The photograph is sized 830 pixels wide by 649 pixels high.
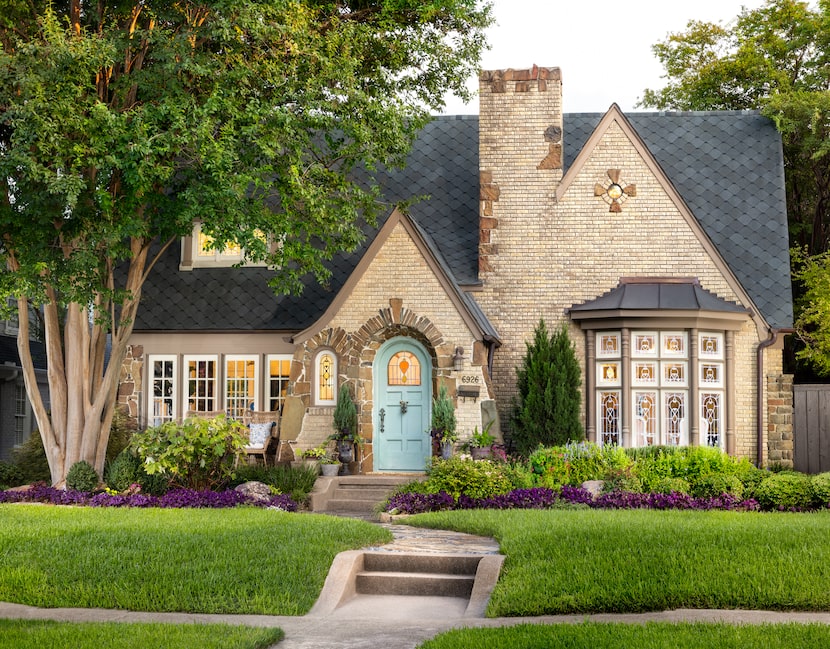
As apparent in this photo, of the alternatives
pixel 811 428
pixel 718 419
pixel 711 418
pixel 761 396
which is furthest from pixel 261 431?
pixel 811 428

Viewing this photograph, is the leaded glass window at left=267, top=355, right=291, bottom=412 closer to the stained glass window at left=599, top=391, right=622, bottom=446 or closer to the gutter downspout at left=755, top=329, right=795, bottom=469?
the stained glass window at left=599, top=391, right=622, bottom=446

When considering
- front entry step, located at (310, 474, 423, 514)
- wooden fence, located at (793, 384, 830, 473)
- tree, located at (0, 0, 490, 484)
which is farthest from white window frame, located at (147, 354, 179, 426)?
wooden fence, located at (793, 384, 830, 473)

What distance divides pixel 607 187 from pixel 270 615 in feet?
43.4

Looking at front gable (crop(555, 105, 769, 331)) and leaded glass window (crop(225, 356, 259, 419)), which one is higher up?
front gable (crop(555, 105, 769, 331))

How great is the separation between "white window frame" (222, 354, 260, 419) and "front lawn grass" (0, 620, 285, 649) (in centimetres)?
1234

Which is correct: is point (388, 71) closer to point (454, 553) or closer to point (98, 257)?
point (98, 257)

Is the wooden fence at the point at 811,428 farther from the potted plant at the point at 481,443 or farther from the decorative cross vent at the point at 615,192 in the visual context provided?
the potted plant at the point at 481,443

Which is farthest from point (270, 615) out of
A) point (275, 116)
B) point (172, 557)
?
point (275, 116)

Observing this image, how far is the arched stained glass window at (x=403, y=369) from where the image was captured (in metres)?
19.0

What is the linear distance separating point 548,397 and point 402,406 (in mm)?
2714

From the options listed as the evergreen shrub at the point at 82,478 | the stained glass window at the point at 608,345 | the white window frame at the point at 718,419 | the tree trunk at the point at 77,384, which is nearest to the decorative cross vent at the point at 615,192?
the stained glass window at the point at 608,345

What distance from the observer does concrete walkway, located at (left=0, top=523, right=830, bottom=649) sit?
829cm

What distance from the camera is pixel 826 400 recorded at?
798 inches

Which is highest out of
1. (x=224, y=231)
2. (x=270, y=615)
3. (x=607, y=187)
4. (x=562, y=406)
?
(x=607, y=187)
